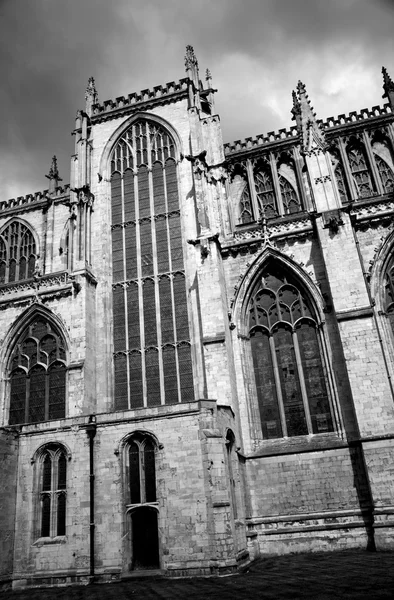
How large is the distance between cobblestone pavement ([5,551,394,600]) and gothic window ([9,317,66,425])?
26.6ft

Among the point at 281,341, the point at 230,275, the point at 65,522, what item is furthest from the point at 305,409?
the point at 65,522

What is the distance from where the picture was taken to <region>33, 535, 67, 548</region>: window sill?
1583cm

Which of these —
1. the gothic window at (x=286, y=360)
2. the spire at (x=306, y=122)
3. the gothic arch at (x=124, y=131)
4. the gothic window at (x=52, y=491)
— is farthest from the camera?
the gothic arch at (x=124, y=131)

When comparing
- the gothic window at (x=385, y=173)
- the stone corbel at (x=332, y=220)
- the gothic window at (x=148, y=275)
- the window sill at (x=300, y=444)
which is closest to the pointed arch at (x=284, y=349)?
the window sill at (x=300, y=444)

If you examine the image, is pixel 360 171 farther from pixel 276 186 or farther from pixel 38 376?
pixel 38 376

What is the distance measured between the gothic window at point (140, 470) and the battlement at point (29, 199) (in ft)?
62.3

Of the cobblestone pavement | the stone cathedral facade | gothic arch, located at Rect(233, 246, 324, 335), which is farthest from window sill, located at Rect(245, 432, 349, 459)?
gothic arch, located at Rect(233, 246, 324, 335)

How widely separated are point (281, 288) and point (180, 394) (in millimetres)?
6331

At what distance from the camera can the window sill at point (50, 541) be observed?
51.9 ft

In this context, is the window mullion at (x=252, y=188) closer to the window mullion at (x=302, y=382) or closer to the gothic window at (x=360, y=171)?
the gothic window at (x=360, y=171)

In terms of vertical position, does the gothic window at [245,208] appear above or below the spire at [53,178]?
below

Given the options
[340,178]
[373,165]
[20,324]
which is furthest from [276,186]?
[20,324]

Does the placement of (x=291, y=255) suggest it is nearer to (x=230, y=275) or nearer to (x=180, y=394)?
(x=230, y=275)

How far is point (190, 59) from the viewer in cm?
2942
